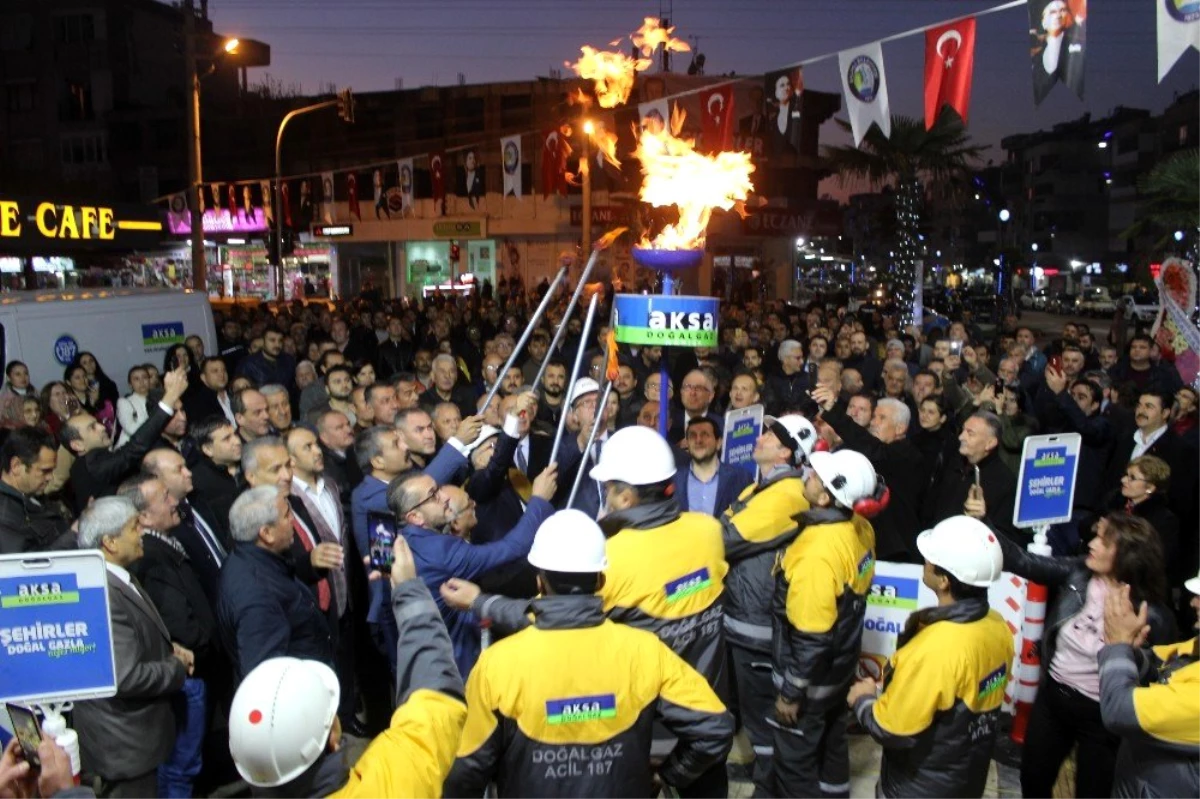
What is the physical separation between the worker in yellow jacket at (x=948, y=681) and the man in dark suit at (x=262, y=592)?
2716 mm

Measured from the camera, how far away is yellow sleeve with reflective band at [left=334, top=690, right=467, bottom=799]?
2.80 m

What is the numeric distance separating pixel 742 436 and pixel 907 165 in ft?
60.5

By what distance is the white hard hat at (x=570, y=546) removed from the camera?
11.1 ft

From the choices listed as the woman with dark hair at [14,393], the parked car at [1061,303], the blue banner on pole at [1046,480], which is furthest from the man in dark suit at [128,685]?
the parked car at [1061,303]

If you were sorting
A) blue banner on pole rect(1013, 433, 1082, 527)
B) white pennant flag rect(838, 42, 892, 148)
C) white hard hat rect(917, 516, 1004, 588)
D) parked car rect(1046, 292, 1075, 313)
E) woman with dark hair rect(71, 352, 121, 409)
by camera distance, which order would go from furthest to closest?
parked car rect(1046, 292, 1075, 313)
white pennant flag rect(838, 42, 892, 148)
woman with dark hair rect(71, 352, 121, 409)
blue banner on pole rect(1013, 433, 1082, 527)
white hard hat rect(917, 516, 1004, 588)

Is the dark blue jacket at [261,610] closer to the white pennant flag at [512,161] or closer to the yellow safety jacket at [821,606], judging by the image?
the yellow safety jacket at [821,606]

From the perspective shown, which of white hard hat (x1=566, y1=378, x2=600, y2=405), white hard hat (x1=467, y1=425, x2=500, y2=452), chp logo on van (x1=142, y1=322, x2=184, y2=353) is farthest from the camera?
chp logo on van (x1=142, y1=322, x2=184, y2=353)

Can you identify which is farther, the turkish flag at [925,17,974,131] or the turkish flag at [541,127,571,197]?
the turkish flag at [541,127,571,197]

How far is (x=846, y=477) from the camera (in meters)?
4.76

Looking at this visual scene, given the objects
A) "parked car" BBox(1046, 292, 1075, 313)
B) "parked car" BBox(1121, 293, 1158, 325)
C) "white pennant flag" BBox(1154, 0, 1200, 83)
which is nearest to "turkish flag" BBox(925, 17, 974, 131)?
"white pennant flag" BBox(1154, 0, 1200, 83)

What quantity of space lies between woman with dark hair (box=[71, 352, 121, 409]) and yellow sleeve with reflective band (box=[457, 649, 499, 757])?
27.9 ft

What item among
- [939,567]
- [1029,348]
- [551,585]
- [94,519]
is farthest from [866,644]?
[1029,348]

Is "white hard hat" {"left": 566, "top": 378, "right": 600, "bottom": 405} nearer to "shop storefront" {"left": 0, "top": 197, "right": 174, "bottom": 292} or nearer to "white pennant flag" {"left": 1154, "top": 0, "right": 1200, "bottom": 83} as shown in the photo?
"white pennant flag" {"left": 1154, "top": 0, "right": 1200, "bottom": 83}

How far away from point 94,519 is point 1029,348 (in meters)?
11.1
